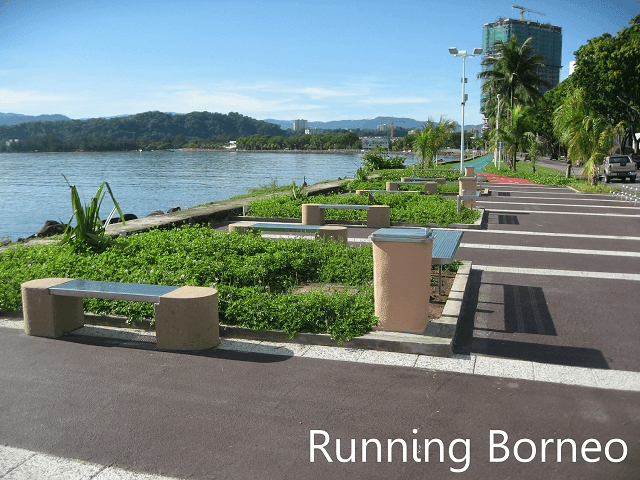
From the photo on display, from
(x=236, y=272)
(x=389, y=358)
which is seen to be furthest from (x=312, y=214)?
(x=389, y=358)

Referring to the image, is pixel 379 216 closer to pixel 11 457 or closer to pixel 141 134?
pixel 11 457

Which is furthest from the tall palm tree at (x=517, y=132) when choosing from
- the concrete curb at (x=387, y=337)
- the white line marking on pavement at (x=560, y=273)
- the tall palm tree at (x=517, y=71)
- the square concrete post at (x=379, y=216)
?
the concrete curb at (x=387, y=337)

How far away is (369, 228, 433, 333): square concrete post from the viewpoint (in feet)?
16.5

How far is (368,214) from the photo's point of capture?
1283cm

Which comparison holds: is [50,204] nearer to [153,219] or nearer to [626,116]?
[153,219]

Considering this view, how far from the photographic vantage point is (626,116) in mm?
45938

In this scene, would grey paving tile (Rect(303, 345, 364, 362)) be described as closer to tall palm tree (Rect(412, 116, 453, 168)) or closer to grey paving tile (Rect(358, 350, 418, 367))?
grey paving tile (Rect(358, 350, 418, 367))

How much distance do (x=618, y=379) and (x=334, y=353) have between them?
7.97 feet

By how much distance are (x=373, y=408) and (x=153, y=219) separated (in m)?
9.74

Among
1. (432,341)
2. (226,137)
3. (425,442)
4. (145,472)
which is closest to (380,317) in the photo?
(432,341)

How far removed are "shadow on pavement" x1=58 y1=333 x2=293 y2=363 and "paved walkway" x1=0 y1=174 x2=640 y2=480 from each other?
0.03 metres

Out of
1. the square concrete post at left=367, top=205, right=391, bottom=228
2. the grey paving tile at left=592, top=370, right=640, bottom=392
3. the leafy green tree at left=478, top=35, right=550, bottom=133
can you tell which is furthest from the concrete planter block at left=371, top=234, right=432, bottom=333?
the leafy green tree at left=478, top=35, right=550, bottom=133

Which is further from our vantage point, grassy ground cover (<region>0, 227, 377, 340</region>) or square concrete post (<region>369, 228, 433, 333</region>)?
grassy ground cover (<region>0, 227, 377, 340</region>)

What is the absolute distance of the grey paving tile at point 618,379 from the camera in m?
4.27
